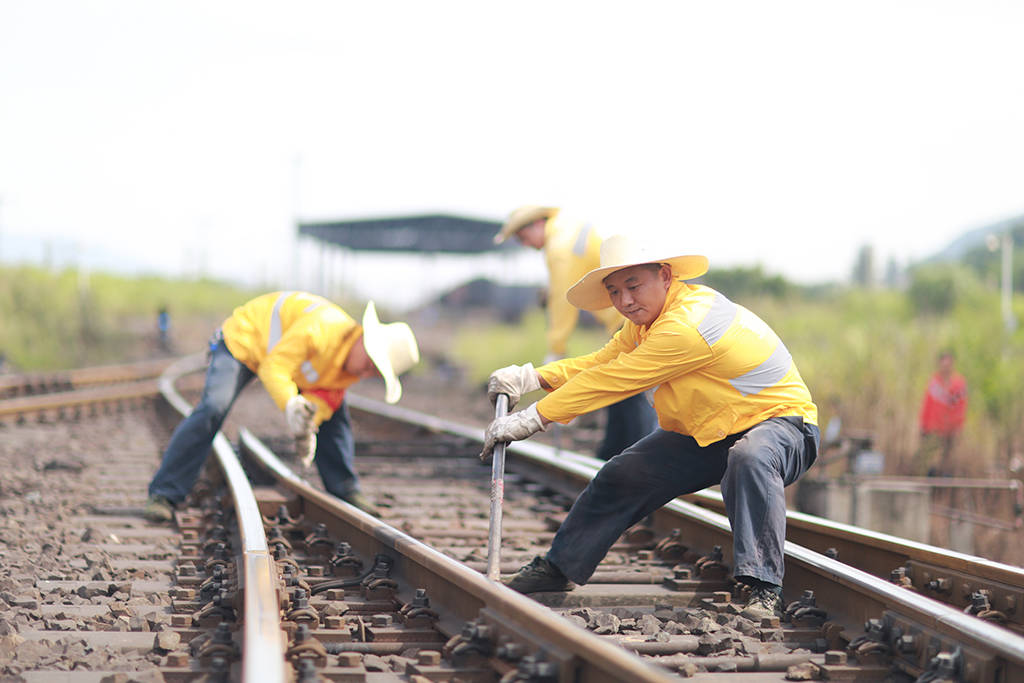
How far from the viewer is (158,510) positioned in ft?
19.3

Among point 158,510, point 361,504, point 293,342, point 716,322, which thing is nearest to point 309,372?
point 293,342

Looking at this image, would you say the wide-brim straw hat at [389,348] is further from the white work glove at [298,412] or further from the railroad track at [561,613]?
the railroad track at [561,613]

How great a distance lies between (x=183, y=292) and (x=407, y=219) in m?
9.57

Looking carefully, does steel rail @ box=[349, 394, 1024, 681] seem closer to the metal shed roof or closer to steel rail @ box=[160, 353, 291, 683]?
steel rail @ box=[160, 353, 291, 683]

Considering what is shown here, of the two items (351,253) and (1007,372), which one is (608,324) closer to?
(1007,372)

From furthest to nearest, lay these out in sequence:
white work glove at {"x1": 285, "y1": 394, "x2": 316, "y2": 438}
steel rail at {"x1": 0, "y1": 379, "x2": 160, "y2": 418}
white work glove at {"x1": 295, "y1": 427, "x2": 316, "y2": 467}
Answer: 1. steel rail at {"x1": 0, "y1": 379, "x2": 160, "y2": 418}
2. white work glove at {"x1": 295, "y1": 427, "x2": 316, "y2": 467}
3. white work glove at {"x1": 285, "y1": 394, "x2": 316, "y2": 438}

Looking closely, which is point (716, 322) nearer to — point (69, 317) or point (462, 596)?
point (462, 596)

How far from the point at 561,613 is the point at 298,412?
2.07 metres

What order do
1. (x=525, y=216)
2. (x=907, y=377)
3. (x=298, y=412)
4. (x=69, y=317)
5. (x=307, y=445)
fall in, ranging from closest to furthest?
(x=298, y=412)
(x=307, y=445)
(x=525, y=216)
(x=907, y=377)
(x=69, y=317)

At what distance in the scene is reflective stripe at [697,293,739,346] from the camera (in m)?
3.92

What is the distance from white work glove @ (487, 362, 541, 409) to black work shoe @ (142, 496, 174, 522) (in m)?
2.44

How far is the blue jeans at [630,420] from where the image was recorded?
6535 mm

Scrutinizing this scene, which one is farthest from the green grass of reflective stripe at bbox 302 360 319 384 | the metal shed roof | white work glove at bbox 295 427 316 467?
white work glove at bbox 295 427 316 467

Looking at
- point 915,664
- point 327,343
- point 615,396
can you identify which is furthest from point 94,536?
point 915,664
